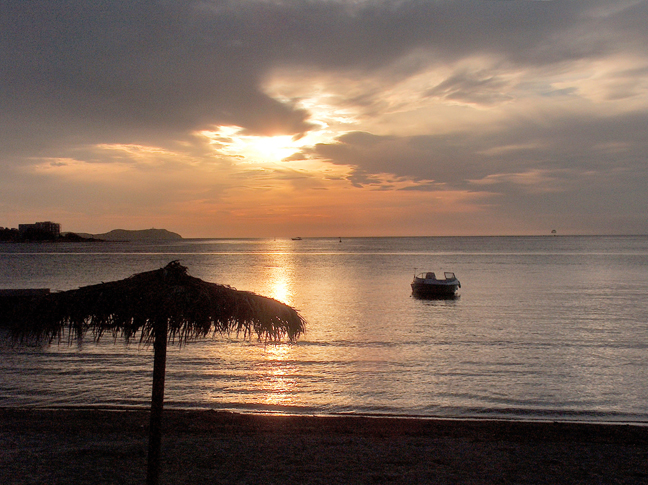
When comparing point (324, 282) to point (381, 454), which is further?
point (324, 282)

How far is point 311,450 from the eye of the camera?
864 centimetres

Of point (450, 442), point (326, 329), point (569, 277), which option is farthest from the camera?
point (569, 277)

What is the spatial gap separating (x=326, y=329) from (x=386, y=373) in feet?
30.9

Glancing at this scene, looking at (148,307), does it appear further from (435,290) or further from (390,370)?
(435,290)

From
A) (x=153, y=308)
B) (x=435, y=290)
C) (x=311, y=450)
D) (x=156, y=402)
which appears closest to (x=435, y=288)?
(x=435, y=290)

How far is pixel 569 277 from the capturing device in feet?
201

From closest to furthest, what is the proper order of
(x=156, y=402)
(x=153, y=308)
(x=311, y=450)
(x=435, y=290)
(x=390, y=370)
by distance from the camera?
1. (x=153, y=308)
2. (x=156, y=402)
3. (x=311, y=450)
4. (x=390, y=370)
5. (x=435, y=290)

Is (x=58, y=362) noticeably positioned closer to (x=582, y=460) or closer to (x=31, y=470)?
(x=31, y=470)

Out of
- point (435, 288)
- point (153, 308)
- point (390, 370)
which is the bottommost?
point (390, 370)

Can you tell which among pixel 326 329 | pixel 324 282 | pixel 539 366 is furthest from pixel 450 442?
pixel 324 282

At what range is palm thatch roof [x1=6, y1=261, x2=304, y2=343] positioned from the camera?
17.8 feet

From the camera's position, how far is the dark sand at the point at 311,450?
297 inches

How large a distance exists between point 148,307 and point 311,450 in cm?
475

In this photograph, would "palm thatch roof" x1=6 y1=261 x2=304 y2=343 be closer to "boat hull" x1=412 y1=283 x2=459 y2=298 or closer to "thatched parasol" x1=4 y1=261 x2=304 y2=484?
"thatched parasol" x1=4 y1=261 x2=304 y2=484
